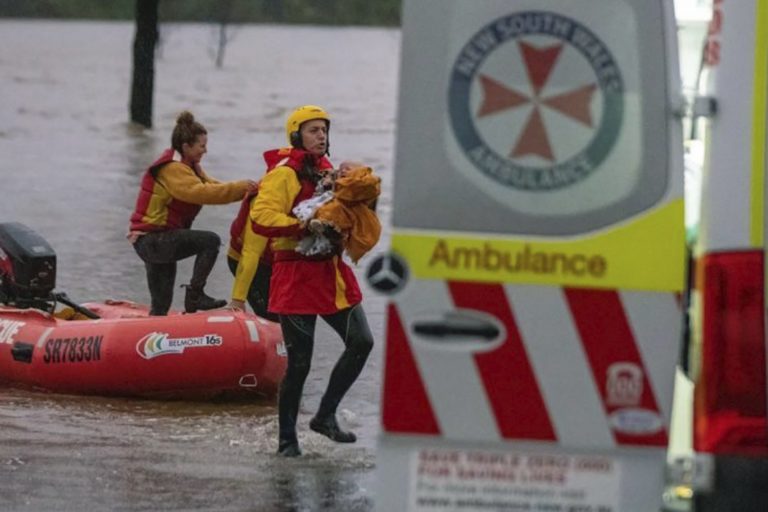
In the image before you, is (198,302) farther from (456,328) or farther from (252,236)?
(456,328)

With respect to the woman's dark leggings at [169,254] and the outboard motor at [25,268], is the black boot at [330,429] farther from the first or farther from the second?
the outboard motor at [25,268]

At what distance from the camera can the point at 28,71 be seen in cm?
7512

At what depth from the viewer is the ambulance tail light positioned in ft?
16.2

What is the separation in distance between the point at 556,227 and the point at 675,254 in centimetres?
28

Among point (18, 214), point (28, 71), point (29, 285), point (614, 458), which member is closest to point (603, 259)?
point (614, 458)

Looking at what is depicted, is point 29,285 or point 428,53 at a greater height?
point 428,53

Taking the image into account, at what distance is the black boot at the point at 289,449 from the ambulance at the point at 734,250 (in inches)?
170

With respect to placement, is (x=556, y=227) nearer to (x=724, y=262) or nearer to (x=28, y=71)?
(x=724, y=262)

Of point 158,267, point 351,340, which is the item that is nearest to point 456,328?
point 351,340

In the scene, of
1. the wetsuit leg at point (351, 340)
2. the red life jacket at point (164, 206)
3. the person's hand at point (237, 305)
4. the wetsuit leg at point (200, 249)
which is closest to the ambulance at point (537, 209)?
the wetsuit leg at point (351, 340)

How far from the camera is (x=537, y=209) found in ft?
16.4

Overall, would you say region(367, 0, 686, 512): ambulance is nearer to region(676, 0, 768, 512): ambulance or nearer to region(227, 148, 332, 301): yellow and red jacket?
region(676, 0, 768, 512): ambulance

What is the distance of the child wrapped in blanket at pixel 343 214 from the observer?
8.84m

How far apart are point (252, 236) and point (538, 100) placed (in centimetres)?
557
